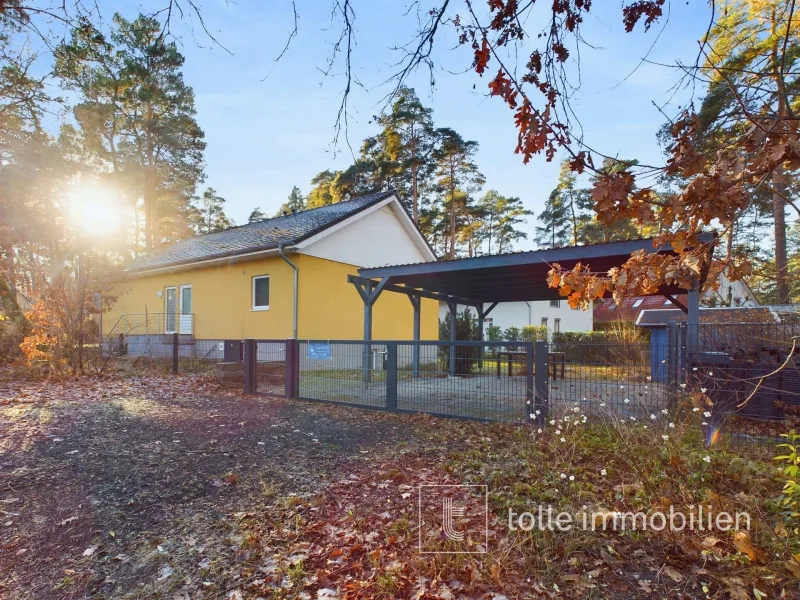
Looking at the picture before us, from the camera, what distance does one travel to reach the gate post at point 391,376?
254 inches

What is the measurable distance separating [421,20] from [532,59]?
0.70m

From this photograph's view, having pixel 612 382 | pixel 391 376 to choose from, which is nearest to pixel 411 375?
pixel 391 376

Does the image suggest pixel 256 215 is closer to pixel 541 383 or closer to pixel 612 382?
pixel 541 383

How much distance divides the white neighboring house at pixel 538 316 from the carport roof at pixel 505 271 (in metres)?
16.6

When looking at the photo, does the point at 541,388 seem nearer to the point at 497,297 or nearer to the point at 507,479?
the point at 507,479

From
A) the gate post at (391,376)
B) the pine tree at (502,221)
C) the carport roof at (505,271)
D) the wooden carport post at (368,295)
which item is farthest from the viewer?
the pine tree at (502,221)

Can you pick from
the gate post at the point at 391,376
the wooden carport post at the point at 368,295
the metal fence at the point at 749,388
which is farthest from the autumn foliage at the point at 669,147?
the wooden carport post at the point at 368,295

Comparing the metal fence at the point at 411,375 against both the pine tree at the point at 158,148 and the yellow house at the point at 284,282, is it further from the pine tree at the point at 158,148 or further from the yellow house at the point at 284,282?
the pine tree at the point at 158,148

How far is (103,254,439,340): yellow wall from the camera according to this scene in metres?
13.0

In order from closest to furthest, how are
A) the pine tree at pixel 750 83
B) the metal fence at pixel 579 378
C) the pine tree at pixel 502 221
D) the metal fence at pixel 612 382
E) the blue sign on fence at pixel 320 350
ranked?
the pine tree at pixel 750 83, the metal fence at pixel 579 378, the metal fence at pixel 612 382, the blue sign on fence at pixel 320 350, the pine tree at pixel 502 221

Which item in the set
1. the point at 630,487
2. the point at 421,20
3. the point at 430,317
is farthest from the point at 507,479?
the point at 430,317

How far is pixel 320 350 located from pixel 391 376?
1459 millimetres

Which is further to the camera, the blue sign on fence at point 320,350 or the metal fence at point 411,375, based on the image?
the blue sign on fence at point 320,350

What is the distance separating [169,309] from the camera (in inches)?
661
